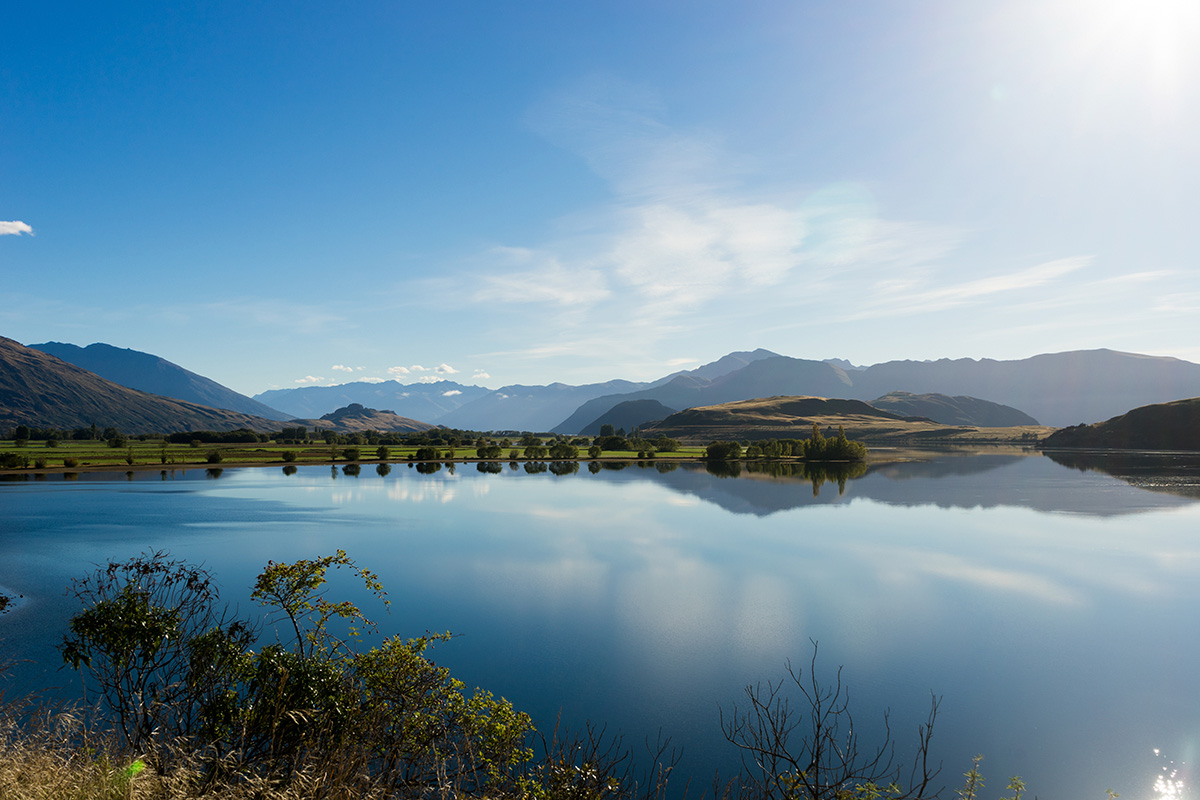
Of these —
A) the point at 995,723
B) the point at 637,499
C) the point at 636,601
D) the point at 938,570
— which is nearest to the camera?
the point at 995,723

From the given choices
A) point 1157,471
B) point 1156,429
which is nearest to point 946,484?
point 1157,471

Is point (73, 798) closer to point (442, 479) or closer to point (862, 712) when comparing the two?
point (862, 712)

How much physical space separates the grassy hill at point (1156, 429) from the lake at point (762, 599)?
125867mm

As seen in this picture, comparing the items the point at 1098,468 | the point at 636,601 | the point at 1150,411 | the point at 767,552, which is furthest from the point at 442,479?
the point at 1150,411

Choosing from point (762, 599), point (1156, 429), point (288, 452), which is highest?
point (1156, 429)

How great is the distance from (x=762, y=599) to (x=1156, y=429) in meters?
211

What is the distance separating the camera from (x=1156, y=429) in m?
173

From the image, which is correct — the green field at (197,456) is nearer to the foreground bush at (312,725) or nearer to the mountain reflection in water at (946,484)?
the mountain reflection in water at (946,484)

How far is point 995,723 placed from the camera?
1792 cm

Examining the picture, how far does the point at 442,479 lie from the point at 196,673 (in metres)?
92.2

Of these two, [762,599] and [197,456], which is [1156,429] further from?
[197,456]

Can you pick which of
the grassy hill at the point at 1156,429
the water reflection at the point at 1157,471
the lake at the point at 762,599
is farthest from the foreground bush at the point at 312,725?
the grassy hill at the point at 1156,429

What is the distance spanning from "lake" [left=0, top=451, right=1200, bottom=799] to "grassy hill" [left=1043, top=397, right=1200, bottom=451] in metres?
126

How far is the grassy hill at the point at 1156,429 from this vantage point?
534 feet
